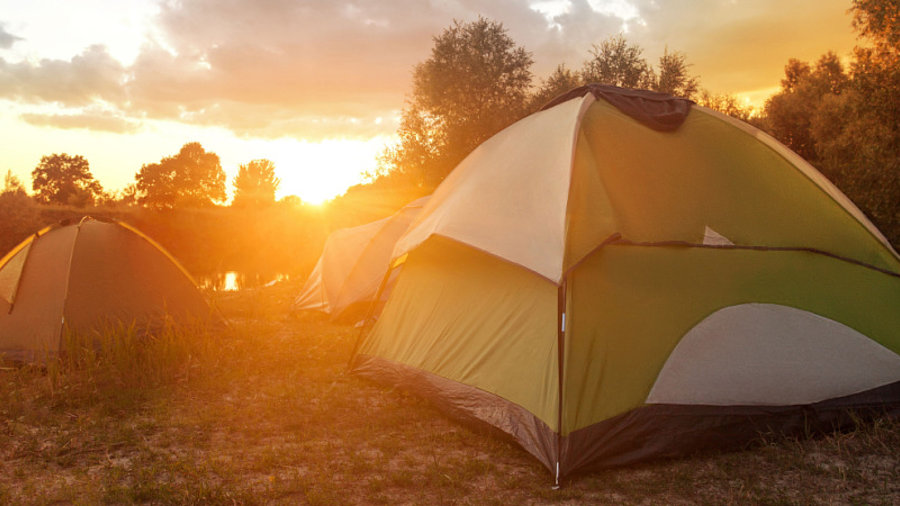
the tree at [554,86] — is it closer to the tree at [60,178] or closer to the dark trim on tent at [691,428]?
the dark trim on tent at [691,428]

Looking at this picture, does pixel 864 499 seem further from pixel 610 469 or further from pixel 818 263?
pixel 818 263

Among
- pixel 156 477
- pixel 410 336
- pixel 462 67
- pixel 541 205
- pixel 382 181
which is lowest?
pixel 156 477

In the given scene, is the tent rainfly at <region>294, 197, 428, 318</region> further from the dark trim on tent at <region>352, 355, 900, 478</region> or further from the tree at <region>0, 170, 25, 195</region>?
the tree at <region>0, 170, 25, 195</region>

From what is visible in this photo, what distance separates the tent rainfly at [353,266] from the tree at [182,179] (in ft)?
189

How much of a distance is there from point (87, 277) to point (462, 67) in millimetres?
21072

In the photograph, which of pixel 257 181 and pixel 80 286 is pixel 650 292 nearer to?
pixel 80 286

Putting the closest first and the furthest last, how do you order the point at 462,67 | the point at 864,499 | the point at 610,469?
the point at 864,499 < the point at 610,469 < the point at 462,67

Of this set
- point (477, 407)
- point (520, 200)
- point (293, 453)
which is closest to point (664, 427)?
point (477, 407)

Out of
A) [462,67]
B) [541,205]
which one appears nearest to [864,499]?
[541,205]

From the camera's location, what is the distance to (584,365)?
14.2 feet

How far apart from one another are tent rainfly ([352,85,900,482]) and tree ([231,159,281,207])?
74.2m

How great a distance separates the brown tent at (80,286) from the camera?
692 cm

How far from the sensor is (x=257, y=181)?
80000 mm

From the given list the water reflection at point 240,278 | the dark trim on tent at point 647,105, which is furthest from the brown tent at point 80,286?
the water reflection at point 240,278
